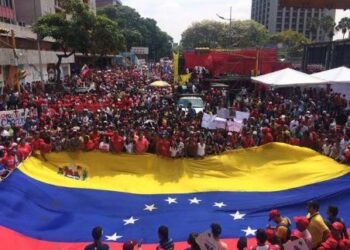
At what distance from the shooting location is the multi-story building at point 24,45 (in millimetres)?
32125

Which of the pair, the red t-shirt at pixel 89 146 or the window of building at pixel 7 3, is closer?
the red t-shirt at pixel 89 146

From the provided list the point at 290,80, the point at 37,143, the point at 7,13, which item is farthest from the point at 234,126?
the point at 7,13

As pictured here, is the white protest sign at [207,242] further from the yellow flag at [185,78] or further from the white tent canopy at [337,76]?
the yellow flag at [185,78]

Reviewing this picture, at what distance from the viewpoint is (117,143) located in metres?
12.6

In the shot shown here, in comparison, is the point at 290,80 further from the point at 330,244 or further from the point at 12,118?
the point at 330,244

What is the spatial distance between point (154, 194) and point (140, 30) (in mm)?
102161

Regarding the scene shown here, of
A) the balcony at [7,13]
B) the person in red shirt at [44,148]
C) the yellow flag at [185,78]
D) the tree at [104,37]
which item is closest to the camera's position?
the person in red shirt at [44,148]

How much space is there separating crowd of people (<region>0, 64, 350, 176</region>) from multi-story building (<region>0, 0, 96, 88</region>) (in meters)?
9.30

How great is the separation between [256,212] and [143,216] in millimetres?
2597

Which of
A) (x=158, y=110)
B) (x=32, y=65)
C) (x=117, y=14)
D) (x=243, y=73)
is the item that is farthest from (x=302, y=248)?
(x=117, y=14)

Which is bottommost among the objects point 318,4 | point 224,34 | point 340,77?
point 340,77

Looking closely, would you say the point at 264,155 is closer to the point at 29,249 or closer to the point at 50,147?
the point at 50,147

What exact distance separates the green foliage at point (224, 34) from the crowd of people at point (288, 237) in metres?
103

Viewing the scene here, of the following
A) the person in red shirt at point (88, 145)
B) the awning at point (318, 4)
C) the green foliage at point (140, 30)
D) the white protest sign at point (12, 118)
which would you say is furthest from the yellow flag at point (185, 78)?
the green foliage at point (140, 30)
